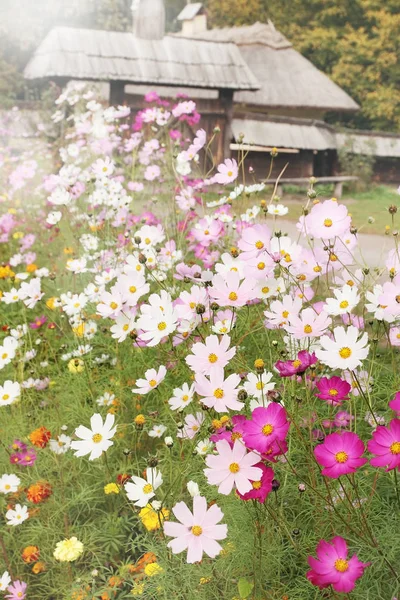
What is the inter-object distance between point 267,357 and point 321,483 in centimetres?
67

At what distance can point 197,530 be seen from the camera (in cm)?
116

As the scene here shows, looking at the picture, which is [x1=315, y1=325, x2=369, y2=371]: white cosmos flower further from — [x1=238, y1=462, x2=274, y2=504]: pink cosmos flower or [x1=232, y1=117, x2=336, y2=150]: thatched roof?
[x1=232, y1=117, x2=336, y2=150]: thatched roof

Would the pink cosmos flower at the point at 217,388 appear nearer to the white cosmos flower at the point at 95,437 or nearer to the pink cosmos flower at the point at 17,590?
the white cosmos flower at the point at 95,437

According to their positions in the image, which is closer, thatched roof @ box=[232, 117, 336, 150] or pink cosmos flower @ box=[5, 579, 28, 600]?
pink cosmos flower @ box=[5, 579, 28, 600]

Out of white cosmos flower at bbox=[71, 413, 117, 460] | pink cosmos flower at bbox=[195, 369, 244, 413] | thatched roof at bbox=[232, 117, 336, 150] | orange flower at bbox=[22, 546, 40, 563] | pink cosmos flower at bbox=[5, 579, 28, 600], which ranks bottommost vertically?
thatched roof at bbox=[232, 117, 336, 150]

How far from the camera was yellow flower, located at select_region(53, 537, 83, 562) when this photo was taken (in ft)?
5.34

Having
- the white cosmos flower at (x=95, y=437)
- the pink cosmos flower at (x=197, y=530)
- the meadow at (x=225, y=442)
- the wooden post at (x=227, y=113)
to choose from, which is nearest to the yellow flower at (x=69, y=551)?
the meadow at (x=225, y=442)

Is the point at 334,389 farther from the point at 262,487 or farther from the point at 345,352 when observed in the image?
the point at 262,487

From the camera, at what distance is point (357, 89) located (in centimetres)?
1617

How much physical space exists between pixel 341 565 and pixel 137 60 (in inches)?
372

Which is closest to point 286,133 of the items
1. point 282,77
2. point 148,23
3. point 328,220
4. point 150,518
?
point 282,77

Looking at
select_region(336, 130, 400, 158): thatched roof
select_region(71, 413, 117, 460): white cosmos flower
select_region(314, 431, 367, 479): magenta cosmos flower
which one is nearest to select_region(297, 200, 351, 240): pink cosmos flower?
select_region(314, 431, 367, 479): magenta cosmos flower

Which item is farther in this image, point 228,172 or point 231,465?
point 228,172

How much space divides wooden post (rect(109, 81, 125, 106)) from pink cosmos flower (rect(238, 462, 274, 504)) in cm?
932
